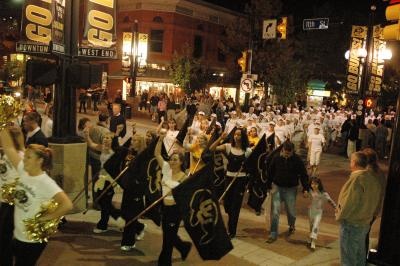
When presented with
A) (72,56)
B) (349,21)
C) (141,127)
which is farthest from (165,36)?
(72,56)

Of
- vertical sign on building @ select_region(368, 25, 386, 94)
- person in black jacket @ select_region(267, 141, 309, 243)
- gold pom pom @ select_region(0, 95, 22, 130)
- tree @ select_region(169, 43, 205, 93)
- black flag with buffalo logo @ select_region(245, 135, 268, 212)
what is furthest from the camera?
tree @ select_region(169, 43, 205, 93)

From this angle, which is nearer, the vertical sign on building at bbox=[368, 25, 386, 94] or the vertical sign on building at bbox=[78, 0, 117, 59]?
the vertical sign on building at bbox=[78, 0, 117, 59]

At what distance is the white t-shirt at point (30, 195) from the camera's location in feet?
14.4

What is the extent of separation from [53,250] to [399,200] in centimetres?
467

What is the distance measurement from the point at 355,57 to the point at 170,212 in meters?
18.0

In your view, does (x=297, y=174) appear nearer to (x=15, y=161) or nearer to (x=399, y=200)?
(x=399, y=200)

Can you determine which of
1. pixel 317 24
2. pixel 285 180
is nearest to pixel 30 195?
pixel 285 180

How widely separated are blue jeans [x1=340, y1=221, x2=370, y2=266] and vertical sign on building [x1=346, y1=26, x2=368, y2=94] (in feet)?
55.3

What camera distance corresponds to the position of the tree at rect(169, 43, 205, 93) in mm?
38219

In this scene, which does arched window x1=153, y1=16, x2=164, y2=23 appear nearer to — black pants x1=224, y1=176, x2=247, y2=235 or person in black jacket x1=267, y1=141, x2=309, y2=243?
black pants x1=224, y1=176, x2=247, y2=235

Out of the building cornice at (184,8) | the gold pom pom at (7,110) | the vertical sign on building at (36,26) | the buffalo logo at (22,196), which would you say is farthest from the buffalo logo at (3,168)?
the building cornice at (184,8)

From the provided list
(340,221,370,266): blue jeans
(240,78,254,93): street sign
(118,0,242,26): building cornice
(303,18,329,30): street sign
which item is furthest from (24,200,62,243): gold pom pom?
(118,0,242,26): building cornice

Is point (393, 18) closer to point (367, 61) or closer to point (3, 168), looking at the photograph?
point (3, 168)

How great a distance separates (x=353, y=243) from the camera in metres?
5.88
